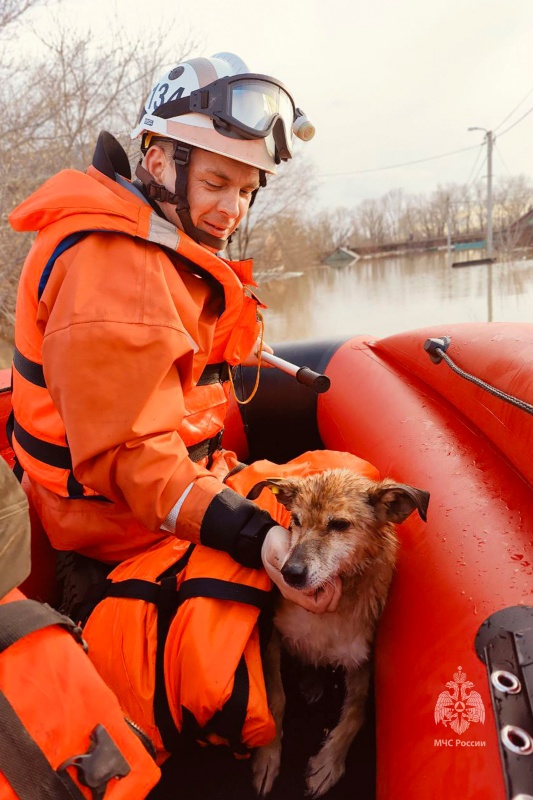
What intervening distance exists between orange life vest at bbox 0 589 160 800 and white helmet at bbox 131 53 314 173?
1.64 metres

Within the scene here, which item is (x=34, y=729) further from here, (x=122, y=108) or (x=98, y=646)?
(x=122, y=108)

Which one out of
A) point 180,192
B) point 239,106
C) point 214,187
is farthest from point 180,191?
point 239,106

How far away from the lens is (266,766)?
1.89m

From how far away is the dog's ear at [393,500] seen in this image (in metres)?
1.76

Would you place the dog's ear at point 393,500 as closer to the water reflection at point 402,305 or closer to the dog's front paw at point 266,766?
the dog's front paw at point 266,766

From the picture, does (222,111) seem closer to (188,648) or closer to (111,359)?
(111,359)

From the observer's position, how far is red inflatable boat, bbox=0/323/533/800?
1.17 m

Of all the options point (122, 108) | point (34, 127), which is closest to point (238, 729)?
point (34, 127)

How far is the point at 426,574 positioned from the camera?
168 centimetres

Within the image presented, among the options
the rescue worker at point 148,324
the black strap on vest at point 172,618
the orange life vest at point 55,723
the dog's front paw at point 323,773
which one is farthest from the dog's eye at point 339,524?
the orange life vest at point 55,723

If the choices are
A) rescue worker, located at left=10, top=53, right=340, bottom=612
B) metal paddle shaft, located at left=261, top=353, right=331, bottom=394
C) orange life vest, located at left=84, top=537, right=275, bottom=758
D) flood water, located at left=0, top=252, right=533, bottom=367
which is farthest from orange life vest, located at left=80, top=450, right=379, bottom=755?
flood water, located at left=0, top=252, right=533, bottom=367

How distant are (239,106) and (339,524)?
5.27ft

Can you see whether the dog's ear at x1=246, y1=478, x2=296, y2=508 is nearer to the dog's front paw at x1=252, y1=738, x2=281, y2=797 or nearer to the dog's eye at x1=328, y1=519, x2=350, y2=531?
the dog's eye at x1=328, y1=519, x2=350, y2=531

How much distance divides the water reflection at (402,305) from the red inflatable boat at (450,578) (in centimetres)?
806
